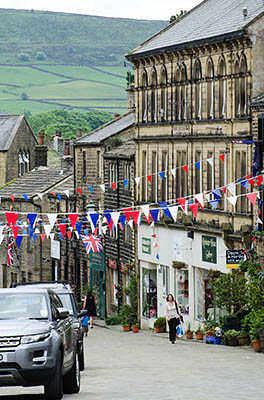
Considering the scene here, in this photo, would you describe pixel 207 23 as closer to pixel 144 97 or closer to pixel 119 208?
pixel 144 97

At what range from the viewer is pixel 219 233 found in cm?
3941

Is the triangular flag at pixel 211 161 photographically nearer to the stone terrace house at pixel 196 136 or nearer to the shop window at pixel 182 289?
the stone terrace house at pixel 196 136

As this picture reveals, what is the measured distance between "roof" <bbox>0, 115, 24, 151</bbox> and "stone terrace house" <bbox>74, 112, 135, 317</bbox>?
94.1 ft

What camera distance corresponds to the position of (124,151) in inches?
2162

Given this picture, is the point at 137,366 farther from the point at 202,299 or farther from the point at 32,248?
the point at 32,248

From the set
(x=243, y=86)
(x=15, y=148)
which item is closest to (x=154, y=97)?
(x=243, y=86)

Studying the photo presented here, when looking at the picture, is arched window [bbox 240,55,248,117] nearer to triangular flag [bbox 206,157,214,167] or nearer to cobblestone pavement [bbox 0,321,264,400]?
triangular flag [bbox 206,157,214,167]

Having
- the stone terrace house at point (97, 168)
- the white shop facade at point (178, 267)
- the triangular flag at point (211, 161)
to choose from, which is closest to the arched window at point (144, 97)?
the white shop facade at point (178, 267)

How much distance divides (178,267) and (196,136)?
5022mm

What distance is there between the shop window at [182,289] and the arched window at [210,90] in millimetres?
6086

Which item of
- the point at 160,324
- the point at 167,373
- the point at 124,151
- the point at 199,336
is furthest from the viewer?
the point at 124,151

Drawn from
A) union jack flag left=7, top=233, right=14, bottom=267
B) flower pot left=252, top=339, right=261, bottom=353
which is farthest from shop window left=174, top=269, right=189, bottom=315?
union jack flag left=7, top=233, right=14, bottom=267

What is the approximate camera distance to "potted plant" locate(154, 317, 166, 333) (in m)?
44.4

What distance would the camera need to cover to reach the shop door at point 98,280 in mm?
58375
